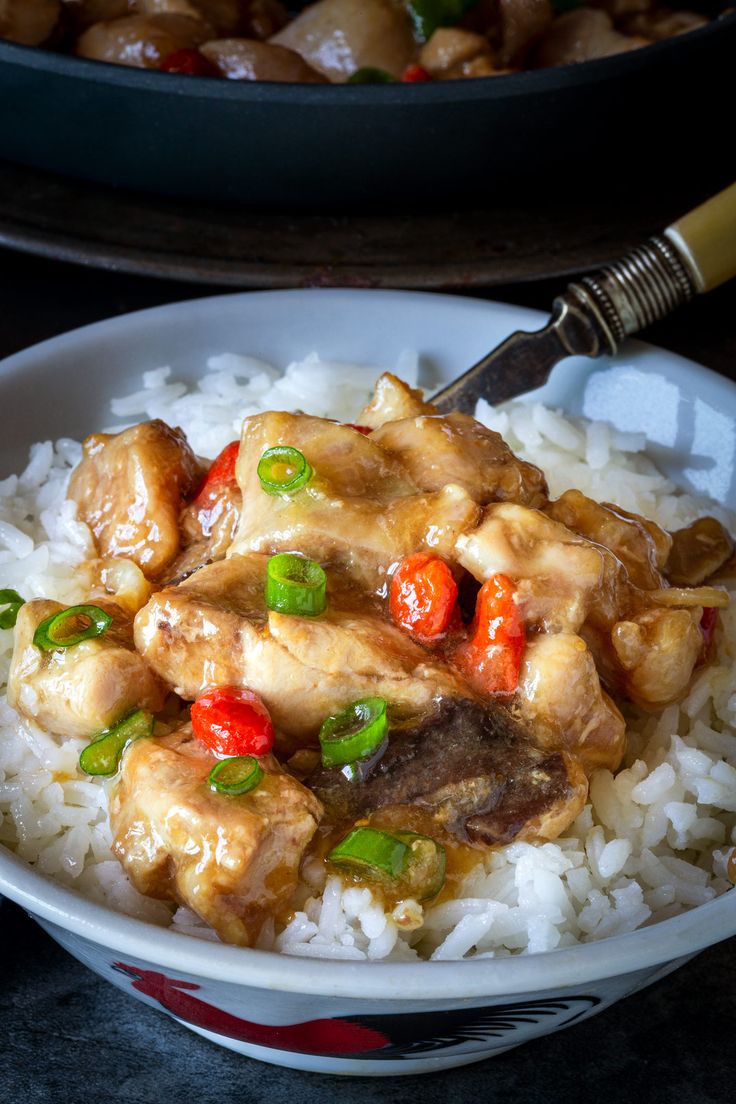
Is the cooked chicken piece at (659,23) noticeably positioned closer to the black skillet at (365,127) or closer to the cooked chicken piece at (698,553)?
the black skillet at (365,127)

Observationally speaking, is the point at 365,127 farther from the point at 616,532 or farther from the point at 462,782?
the point at 462,782

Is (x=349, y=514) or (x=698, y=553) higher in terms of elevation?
(x=349, y=514)

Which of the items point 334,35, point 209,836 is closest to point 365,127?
point 334,35

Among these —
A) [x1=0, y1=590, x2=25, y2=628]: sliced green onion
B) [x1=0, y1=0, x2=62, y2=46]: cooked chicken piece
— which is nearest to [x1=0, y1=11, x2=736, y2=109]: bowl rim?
[x1=0, y1=0, x2=62, y2=46]: cooked chicken piece

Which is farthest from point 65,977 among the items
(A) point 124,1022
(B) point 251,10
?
(B) point 251,10

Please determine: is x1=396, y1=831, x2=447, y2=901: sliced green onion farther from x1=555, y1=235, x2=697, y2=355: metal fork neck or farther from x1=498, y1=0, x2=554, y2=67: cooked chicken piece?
x1=498, y1=0, x2=554, y2=67: cooked chicken piece

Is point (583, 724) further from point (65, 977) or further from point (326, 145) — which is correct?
point (326, 145)
